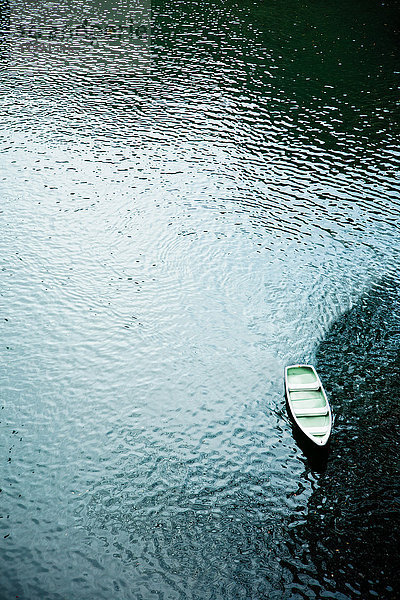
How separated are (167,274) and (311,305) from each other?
30.2 ft

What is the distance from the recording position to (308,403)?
23953 mm

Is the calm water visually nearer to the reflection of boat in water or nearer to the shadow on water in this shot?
the shadow on water

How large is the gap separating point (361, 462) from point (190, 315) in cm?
1252

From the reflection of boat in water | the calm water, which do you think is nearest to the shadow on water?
the calm water

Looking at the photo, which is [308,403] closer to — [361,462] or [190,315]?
[361,462]

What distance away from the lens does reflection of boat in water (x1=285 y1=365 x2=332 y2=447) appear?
2225cm

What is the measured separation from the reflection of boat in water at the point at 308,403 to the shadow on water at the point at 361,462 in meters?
0.99

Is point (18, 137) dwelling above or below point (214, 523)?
above

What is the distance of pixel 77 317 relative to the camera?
29.7 m

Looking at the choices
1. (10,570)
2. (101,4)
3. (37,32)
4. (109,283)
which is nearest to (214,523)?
(10,570)

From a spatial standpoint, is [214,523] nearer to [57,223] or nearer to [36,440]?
[36,440]

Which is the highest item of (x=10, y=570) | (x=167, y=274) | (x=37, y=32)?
(x=37, y=32)

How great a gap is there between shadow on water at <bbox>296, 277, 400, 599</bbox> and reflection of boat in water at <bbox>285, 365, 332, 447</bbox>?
99 cm

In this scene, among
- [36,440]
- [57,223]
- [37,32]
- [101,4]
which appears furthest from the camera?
[101,4]
